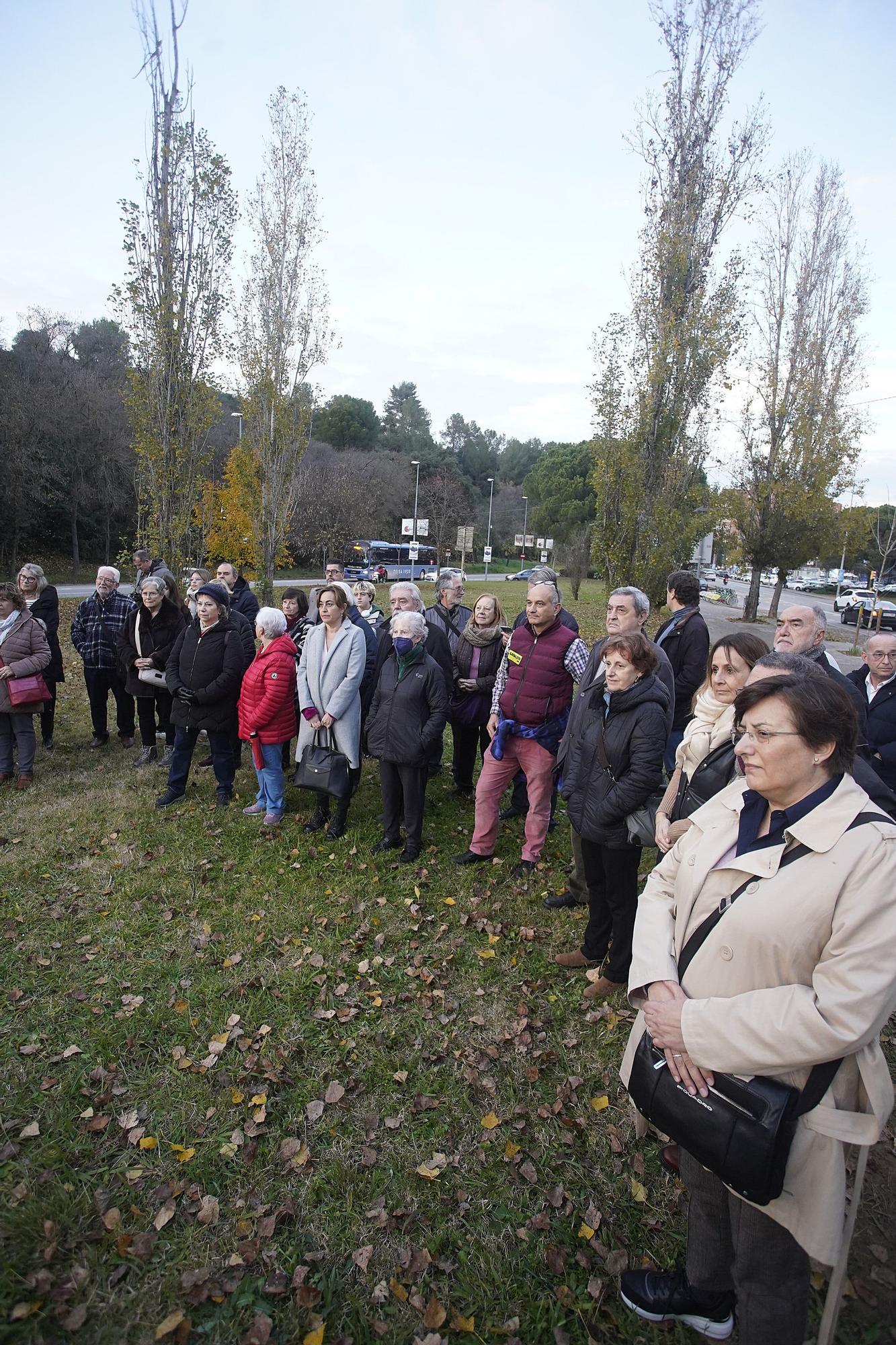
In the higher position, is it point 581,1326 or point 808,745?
point 808,745

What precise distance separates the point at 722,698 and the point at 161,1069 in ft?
11.3

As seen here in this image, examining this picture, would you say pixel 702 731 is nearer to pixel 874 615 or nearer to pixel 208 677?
pixel 208 677

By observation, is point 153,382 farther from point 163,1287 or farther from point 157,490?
point 163,1287

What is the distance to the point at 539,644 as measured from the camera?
5.08 m

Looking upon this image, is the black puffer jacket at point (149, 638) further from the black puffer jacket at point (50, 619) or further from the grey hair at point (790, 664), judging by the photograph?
the grey hair at point (790, 664)

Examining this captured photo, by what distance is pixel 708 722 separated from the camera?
3.35 metres

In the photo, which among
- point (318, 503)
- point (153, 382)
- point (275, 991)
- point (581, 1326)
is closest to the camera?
point (581, 1326)

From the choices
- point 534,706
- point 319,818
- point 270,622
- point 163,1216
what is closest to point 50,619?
point 270,622

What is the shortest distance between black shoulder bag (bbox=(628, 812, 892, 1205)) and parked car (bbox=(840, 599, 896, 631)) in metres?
18.8

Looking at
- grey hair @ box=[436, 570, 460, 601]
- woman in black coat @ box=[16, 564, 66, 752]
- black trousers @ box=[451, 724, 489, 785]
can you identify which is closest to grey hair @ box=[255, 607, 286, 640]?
grey hair @ box=[436, 570, 460, 601]

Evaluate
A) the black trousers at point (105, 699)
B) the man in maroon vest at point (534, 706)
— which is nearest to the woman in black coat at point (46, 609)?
the black trousers at point (105, 699)

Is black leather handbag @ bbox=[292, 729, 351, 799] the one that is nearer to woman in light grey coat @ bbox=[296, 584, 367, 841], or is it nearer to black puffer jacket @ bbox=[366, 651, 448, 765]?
woman in light grey coat @ bbox=[296, 584, 367, 841]

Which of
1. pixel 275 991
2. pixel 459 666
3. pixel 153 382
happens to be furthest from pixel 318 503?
pixel 275 991

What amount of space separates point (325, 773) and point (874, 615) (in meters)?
23.8
